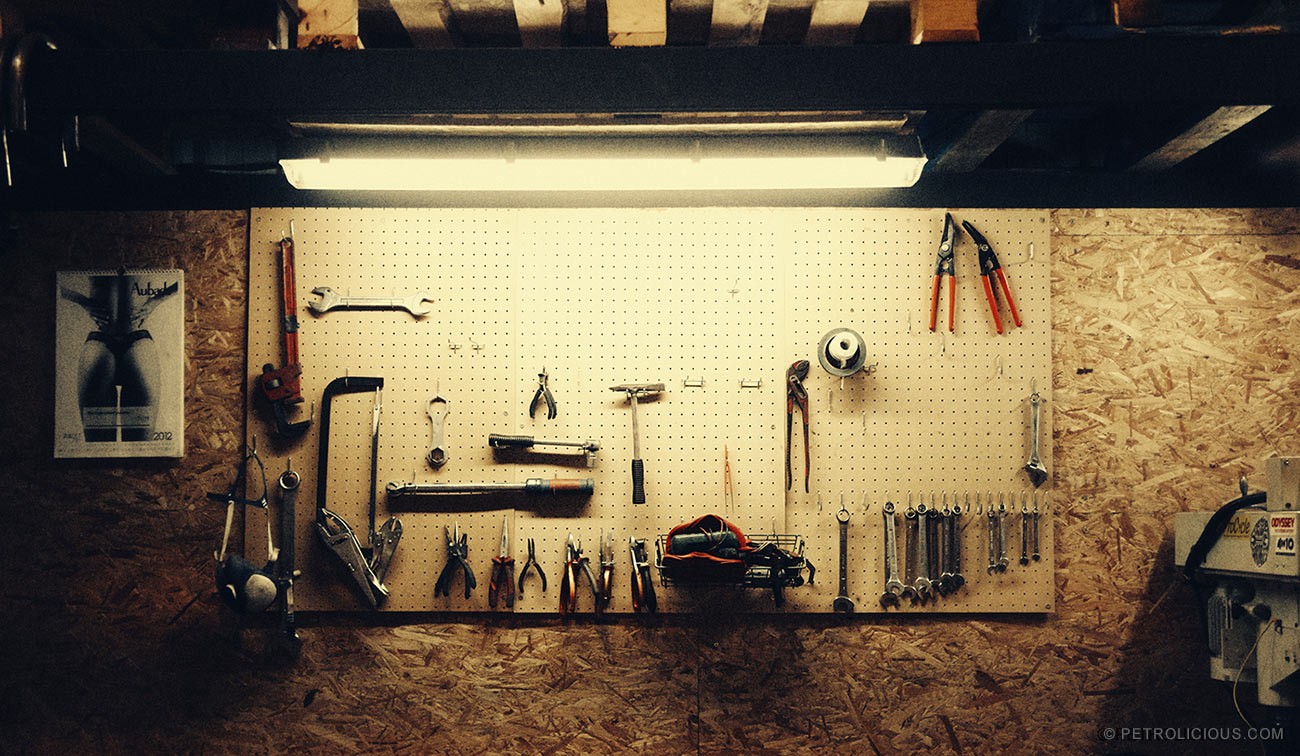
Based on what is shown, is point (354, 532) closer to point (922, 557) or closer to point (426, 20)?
point (426, 20)

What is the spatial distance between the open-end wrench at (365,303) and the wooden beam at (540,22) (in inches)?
37.1

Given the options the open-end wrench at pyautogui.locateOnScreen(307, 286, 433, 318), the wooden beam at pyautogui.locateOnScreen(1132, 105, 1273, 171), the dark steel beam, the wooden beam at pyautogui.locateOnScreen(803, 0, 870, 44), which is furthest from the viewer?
the open-end wrench at pyautogui.locateOnScreen(307, 286, 433, 318)

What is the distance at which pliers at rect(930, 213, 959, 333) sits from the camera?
9.68ft

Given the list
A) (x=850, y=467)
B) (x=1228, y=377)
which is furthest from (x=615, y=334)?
(x=1228, y=377)

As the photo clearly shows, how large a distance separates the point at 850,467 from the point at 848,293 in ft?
1.95

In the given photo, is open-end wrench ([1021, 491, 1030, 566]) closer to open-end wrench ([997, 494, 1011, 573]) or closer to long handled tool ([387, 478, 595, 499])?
open-end wrench ([997, 494, 1011, 573])

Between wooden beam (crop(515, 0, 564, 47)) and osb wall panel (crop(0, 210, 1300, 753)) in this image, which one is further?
osb wall panel (crop(0, 210, 1300, 753))

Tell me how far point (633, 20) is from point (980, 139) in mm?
1224

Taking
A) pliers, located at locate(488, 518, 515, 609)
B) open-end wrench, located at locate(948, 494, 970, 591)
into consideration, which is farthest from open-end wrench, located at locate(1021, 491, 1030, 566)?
pliers, located at locate(488, 518, 515, 609)

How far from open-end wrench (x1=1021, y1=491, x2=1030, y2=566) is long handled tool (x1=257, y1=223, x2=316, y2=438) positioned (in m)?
2.44

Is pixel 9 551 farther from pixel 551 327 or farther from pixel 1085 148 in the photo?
pixel 1085 148

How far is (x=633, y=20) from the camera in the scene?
7.40ft

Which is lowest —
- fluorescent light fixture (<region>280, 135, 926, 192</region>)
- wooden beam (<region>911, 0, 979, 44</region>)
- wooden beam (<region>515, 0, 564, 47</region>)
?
fluorescent light fixture (<region>280, 135, 926, 192</region>)

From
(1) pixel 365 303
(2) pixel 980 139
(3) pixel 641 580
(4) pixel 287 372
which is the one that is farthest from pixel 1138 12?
(4) pixel 287 372
